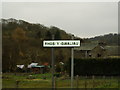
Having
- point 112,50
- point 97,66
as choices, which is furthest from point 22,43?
point 112,50

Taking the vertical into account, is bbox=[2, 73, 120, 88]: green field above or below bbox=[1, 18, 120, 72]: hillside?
below

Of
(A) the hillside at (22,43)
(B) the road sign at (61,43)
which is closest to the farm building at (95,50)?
(A) the hillside at (22,43)

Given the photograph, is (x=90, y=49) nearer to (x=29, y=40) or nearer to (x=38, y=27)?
(x=38, y=27)

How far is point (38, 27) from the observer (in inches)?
1508

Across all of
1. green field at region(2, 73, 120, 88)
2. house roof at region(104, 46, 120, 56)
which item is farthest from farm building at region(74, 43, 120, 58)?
green field at region(2, 73, 120, 88)

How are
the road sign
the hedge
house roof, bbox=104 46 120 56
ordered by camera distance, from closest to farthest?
the road sign → the hedge → house roof, bbox=104 46 120 56

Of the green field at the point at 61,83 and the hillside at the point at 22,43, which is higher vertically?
the hillside at the point at 22,43

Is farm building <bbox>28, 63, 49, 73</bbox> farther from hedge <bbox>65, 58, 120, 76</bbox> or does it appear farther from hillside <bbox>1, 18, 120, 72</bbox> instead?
hedge <bbox>65, 58, 120, 76</bbox>

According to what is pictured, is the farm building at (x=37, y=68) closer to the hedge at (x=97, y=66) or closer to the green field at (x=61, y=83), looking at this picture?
the hedge at (x=97, y=66)

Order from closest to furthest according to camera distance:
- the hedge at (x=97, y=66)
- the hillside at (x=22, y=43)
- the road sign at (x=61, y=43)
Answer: the road sign at (x=61, y=43) → the hillside at (x=22, y=43) → the hedge at (x=97, y=66)

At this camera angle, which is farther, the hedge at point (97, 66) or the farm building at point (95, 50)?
the farm building at point (95, 50)

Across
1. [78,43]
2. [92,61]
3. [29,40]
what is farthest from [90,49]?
[78,43]

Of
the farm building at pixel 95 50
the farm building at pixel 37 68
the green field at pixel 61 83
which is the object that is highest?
the farm building at pixel 95 50

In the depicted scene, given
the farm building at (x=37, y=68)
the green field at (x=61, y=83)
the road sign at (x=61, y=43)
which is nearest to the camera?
the road sign at (x=61, y=43)
